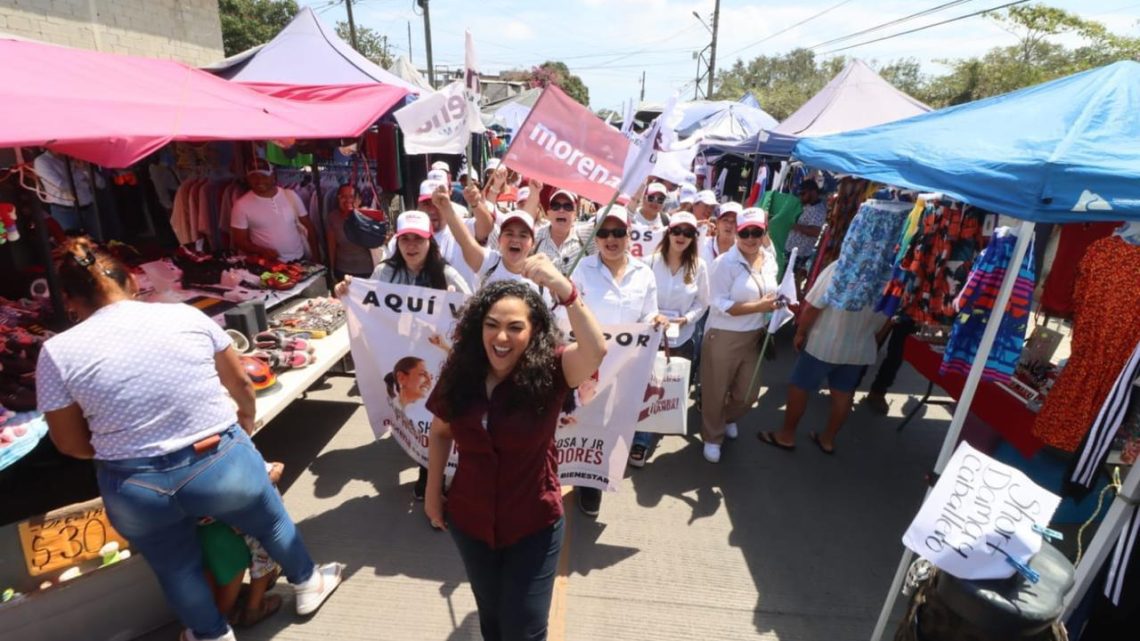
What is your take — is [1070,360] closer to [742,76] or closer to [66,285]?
[66,285]

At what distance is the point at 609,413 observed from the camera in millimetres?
3773

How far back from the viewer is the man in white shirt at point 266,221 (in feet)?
19.4

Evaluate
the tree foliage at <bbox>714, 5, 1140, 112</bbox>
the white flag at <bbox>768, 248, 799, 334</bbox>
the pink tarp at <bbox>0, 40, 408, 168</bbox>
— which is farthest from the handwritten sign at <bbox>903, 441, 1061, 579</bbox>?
the tree foliage at <bbox>714, 5, 1140, 112</bbox>

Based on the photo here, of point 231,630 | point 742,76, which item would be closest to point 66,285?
point 231,630

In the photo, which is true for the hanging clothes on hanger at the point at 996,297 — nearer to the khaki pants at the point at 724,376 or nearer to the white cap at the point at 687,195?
the khaki pants at the point at 724,376

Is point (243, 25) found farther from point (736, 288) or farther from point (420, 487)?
point (736, 288)

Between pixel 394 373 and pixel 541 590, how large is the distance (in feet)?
6.95

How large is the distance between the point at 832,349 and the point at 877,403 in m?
1.99

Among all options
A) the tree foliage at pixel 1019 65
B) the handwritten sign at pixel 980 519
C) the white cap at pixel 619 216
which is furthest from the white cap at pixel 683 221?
the tree foliage at pixel 1019 65

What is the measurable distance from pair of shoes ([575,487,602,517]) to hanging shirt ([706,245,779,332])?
1.60m

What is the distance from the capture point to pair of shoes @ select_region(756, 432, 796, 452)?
5.12 m

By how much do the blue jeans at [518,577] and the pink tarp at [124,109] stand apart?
2.67m

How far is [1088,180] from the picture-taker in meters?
2.55

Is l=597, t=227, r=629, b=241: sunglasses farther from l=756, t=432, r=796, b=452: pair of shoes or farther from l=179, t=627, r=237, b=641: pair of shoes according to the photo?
l=179, t=627, r=237, b=641: pair of shoes
